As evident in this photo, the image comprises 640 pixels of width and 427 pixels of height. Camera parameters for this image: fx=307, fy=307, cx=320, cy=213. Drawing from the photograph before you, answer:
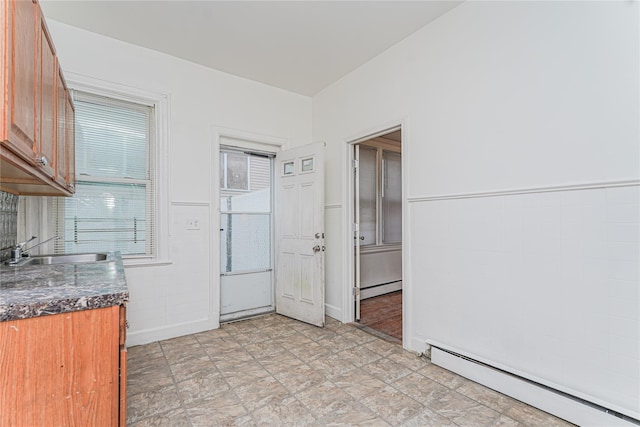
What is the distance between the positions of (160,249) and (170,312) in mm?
645

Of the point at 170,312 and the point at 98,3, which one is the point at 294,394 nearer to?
the point at 170,312

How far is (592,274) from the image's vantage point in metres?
1.74

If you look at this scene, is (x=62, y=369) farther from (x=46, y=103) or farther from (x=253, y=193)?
(x=253, y=193)

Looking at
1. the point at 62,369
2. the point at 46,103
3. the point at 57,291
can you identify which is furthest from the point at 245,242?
the point at 62,369

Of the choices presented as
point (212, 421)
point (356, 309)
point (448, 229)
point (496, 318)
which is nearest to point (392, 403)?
point (496, 318)

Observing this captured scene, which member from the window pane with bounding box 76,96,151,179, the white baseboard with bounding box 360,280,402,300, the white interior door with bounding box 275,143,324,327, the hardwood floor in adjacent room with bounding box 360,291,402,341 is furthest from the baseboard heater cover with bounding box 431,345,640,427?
the window pane with bounding box 76,96,151,179

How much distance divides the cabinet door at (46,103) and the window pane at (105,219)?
1.23m

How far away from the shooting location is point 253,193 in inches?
151

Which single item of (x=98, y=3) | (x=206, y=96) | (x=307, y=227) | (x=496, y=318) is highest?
(x=98, y=3)

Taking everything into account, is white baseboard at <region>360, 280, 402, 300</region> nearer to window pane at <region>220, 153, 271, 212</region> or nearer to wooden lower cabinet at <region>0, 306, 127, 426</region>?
window pane at <region>220, 153, 271, 212</region>

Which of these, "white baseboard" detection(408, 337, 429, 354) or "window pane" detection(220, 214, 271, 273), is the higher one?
"window pane" detection(220, 214, 271, 273)

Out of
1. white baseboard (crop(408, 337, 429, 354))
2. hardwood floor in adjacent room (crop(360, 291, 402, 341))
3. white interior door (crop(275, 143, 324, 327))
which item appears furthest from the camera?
white interior door (crop(275, 143, 324, 327))

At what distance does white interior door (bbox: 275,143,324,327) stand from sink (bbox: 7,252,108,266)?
1.84 meters

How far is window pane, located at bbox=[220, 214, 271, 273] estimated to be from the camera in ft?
11.9
